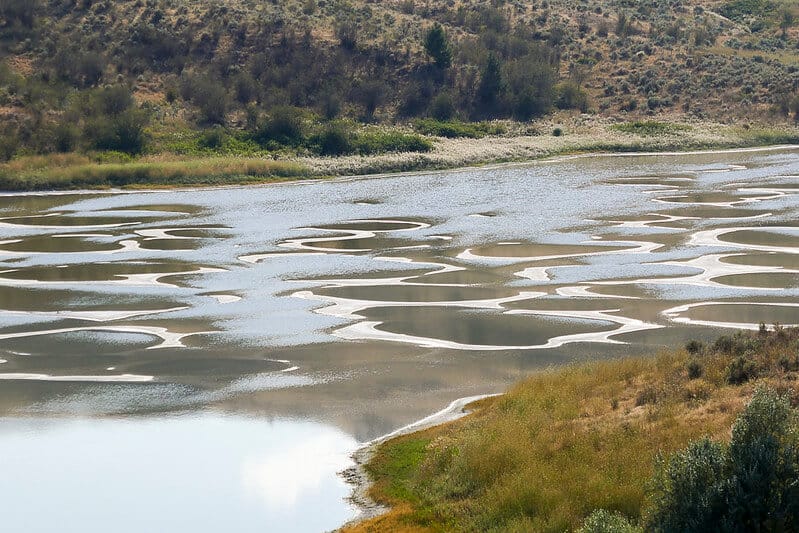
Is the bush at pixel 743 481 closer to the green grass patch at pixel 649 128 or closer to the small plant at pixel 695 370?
the small plant at pixel 695 370

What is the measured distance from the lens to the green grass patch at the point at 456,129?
77.2m

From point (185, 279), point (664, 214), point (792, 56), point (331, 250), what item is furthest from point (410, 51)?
point (185, 279)

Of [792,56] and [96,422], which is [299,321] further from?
[792,56]

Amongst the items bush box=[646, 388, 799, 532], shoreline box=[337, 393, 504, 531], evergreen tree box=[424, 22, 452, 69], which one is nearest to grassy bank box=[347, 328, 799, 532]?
shoreline box=[337, 393, 504, 531]

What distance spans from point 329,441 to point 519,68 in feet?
230

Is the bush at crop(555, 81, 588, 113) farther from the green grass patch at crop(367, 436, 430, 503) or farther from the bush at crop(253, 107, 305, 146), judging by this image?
the green grass patch at crop(367, 436, 430, 503)

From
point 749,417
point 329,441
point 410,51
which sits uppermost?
point 410,51

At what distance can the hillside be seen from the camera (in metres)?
71.0

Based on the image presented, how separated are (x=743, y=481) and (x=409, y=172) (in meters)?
54.1

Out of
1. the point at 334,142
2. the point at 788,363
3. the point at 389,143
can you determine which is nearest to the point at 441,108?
the point at 389,143

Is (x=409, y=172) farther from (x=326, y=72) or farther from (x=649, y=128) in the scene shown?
(x=649, y=128)

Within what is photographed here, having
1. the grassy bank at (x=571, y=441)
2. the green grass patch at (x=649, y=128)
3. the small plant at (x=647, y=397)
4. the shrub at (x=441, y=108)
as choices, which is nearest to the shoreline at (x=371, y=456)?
the grassy bank at (x=571, y=441)

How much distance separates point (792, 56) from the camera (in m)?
99.6

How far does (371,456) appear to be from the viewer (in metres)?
19.5
